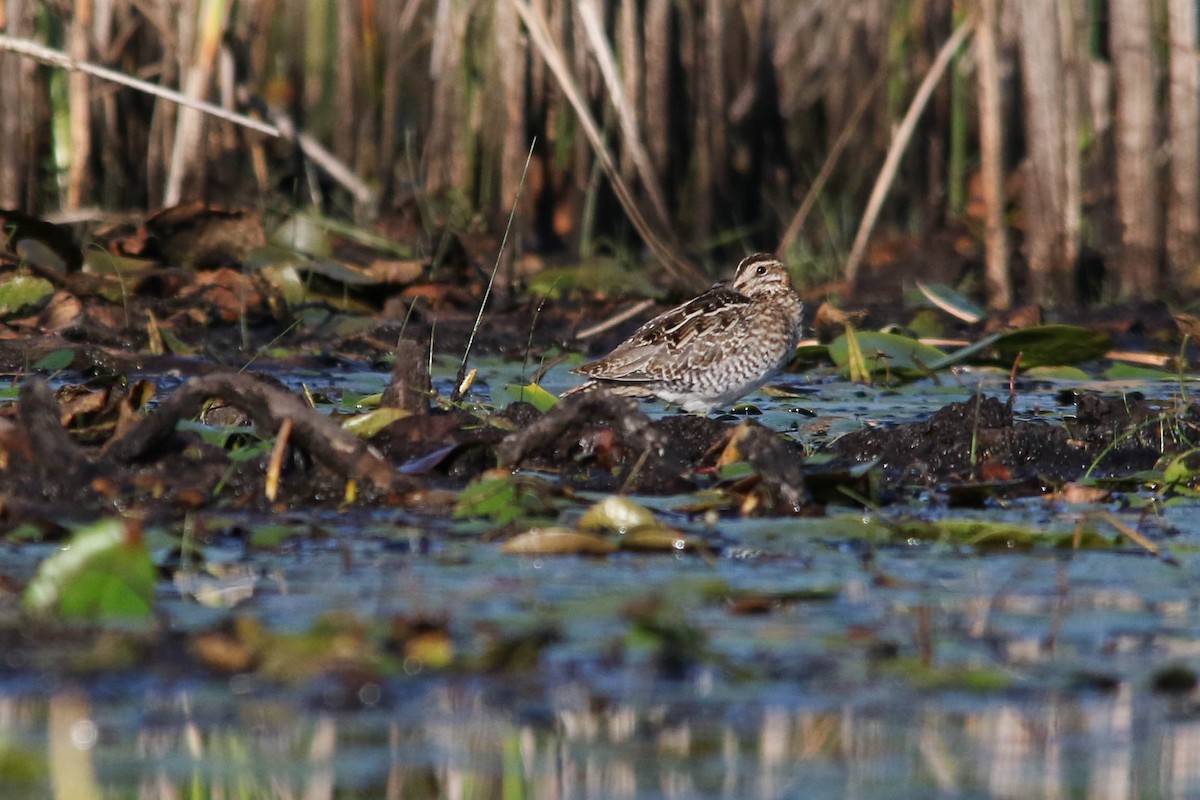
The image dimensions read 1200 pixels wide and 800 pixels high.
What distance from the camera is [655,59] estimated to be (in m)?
11.5

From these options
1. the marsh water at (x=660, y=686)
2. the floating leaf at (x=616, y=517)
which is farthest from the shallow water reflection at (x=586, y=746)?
the floating leaf at (x=616, y=517)

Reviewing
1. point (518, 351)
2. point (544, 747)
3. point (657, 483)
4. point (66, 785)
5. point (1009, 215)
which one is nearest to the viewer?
point (66, 785)

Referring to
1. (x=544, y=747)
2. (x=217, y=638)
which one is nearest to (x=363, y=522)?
(x=217, y=638)

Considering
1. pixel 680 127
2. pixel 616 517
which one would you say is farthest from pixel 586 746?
pixel 680 127

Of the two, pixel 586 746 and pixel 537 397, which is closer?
pixel 586 746

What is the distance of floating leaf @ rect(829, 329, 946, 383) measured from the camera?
7.70m

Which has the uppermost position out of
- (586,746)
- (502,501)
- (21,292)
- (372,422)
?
(21,292)

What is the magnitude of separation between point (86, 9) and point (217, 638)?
721 centimetres

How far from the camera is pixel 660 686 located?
321 cm

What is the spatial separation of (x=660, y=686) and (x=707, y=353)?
163 inches

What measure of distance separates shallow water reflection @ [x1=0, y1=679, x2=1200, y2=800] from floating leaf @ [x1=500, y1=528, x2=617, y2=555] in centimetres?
101

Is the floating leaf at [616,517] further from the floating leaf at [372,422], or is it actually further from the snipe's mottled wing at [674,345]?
the snipe's mottled wing at [674,345]

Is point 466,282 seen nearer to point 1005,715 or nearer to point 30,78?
point 30,78

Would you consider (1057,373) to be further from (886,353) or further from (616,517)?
(616,517)
